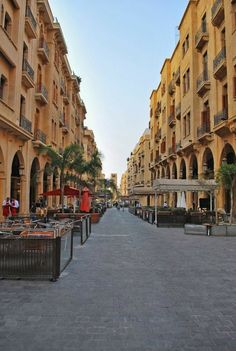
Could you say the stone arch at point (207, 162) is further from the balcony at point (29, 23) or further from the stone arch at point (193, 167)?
the balcony at point (29, 23)

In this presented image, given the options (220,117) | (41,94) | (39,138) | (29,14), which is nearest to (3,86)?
(29,14)

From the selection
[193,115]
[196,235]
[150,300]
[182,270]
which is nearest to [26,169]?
[196,235]

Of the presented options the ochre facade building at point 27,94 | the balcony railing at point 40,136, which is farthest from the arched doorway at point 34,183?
the balcony railing at point 40,136

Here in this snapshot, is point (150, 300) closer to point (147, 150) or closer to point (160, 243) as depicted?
point (160, 243)

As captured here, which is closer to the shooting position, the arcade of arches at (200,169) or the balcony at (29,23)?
the balcony at (29,23)

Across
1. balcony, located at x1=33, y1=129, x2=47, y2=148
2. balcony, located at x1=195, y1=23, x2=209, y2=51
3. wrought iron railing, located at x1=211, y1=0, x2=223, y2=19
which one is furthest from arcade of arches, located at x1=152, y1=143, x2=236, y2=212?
balcony, located at x1=33, y1=129, x2=47, y2=148

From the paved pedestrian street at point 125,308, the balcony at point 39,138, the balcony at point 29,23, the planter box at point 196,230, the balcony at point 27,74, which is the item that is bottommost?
the paved pedestrian street at point 125,308

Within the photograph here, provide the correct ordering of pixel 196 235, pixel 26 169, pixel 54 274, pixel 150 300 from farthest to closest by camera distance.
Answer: pixel 26 169 < pixel 196 235 < pixel 54 274 < pixel 150 300

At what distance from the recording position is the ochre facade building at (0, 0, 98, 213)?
60.4ft

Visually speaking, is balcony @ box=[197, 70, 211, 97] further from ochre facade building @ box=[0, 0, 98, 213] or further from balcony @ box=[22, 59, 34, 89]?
balcony @ box=[22, 59, 34, 89]

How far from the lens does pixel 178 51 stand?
37.3 meters

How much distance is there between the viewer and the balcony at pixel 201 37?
84.9 ft

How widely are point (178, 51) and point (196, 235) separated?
86.6 ft

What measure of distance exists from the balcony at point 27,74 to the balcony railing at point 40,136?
3.62 m
